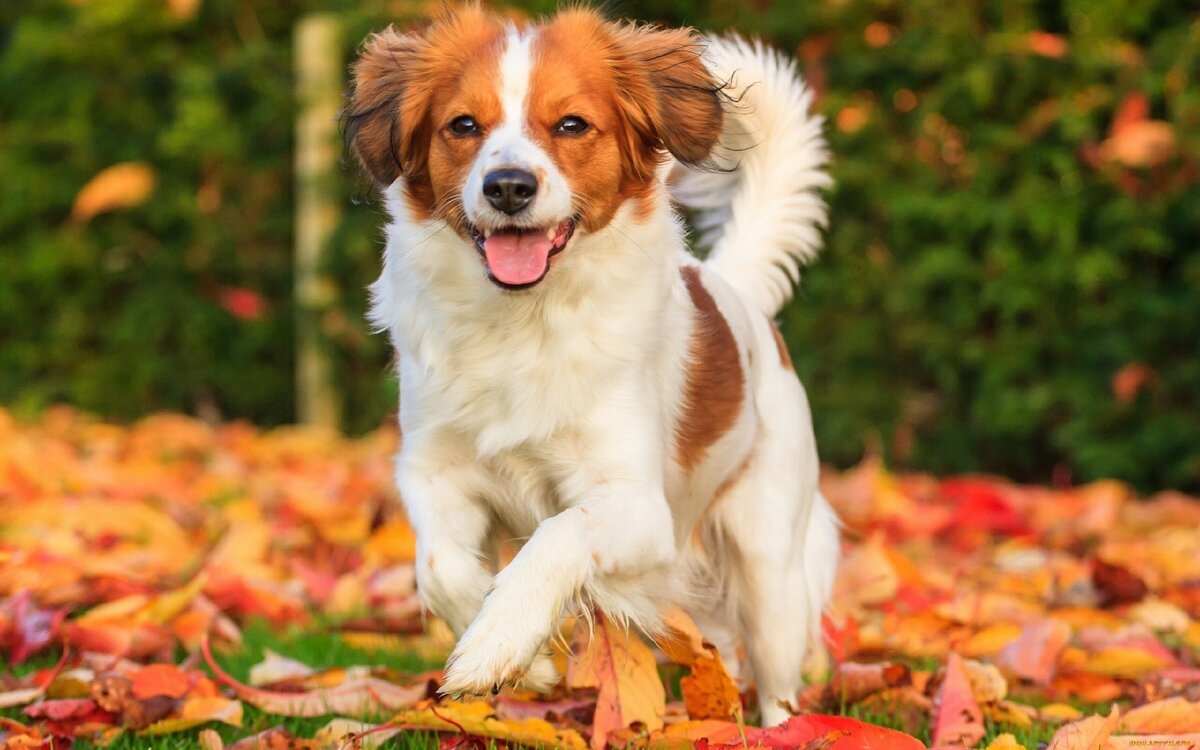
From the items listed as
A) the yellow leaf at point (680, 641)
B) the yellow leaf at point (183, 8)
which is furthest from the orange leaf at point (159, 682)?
the yellow leaf at point (183, 8)

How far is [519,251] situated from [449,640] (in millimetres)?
1185

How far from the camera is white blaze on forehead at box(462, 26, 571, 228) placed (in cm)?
270

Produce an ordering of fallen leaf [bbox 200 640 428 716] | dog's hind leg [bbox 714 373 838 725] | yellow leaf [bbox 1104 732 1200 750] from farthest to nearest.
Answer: dog's hind leg [bbox 714 373 838 725]
fallen leaf [bbox 200 640 428 716]
yellow leaf [bbox 1104 732 1200 750]

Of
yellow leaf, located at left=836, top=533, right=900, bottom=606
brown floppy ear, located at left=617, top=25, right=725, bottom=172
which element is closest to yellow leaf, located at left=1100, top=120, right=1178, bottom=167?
yellow leaf, located at left=836, top=533, right=900, bottom=606

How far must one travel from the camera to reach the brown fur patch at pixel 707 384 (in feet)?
10.2

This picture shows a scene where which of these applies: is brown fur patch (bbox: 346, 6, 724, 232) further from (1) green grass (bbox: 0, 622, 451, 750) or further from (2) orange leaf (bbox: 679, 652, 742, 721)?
(1) green grass (bbox: 0, 622, 451, 750)

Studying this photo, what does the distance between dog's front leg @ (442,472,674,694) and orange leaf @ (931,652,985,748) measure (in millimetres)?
558

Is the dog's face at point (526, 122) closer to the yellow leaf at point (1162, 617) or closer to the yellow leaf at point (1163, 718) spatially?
the yellow leaf at point (1163, 718)

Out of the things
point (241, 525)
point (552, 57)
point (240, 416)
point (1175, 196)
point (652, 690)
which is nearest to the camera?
point (652, 690)

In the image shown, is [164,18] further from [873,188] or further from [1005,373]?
[1005,373]

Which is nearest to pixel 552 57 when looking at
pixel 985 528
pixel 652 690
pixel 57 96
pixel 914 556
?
pixel 652 690

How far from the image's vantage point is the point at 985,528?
511 centimetres

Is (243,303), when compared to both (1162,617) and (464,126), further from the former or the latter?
(1162,617)

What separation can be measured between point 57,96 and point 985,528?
5267 millimetres
